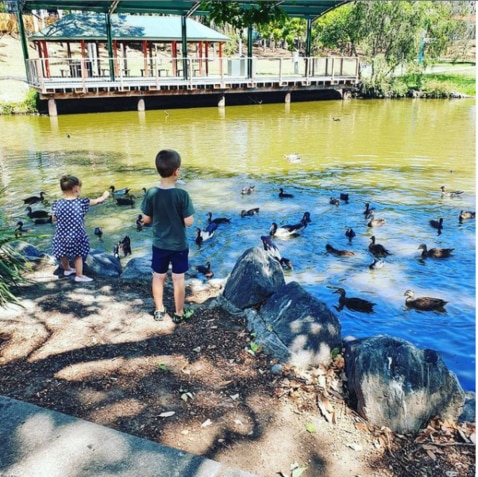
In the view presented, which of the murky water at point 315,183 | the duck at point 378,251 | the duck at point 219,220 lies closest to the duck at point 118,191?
the murky water at point 315,183

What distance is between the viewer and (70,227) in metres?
6.02

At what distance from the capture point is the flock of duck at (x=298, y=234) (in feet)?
21.5

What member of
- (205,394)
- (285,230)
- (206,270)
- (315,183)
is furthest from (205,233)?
(205,394)

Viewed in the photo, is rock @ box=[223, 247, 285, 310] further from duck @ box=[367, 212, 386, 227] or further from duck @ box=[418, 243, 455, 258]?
duck @ box=[367, 212, 386, 227]

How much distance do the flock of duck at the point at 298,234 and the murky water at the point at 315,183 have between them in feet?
0.42

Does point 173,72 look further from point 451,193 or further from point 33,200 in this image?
point 451,193

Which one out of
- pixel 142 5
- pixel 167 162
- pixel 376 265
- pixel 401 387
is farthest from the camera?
pixel 142 5

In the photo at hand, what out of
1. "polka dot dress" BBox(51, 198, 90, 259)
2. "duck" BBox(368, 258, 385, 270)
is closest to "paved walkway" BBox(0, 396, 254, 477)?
"polka dot dress" BBox(51, 198, 90, 259)

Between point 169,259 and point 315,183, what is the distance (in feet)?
29.2

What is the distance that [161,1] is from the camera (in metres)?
25.9

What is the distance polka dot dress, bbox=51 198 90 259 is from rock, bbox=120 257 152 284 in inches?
29.9

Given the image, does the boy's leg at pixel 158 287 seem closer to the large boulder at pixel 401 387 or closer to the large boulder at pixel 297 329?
the large boulder at pixel 297 329

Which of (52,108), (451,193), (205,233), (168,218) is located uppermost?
(52,108)

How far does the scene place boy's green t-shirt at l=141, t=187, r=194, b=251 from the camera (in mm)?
4668
